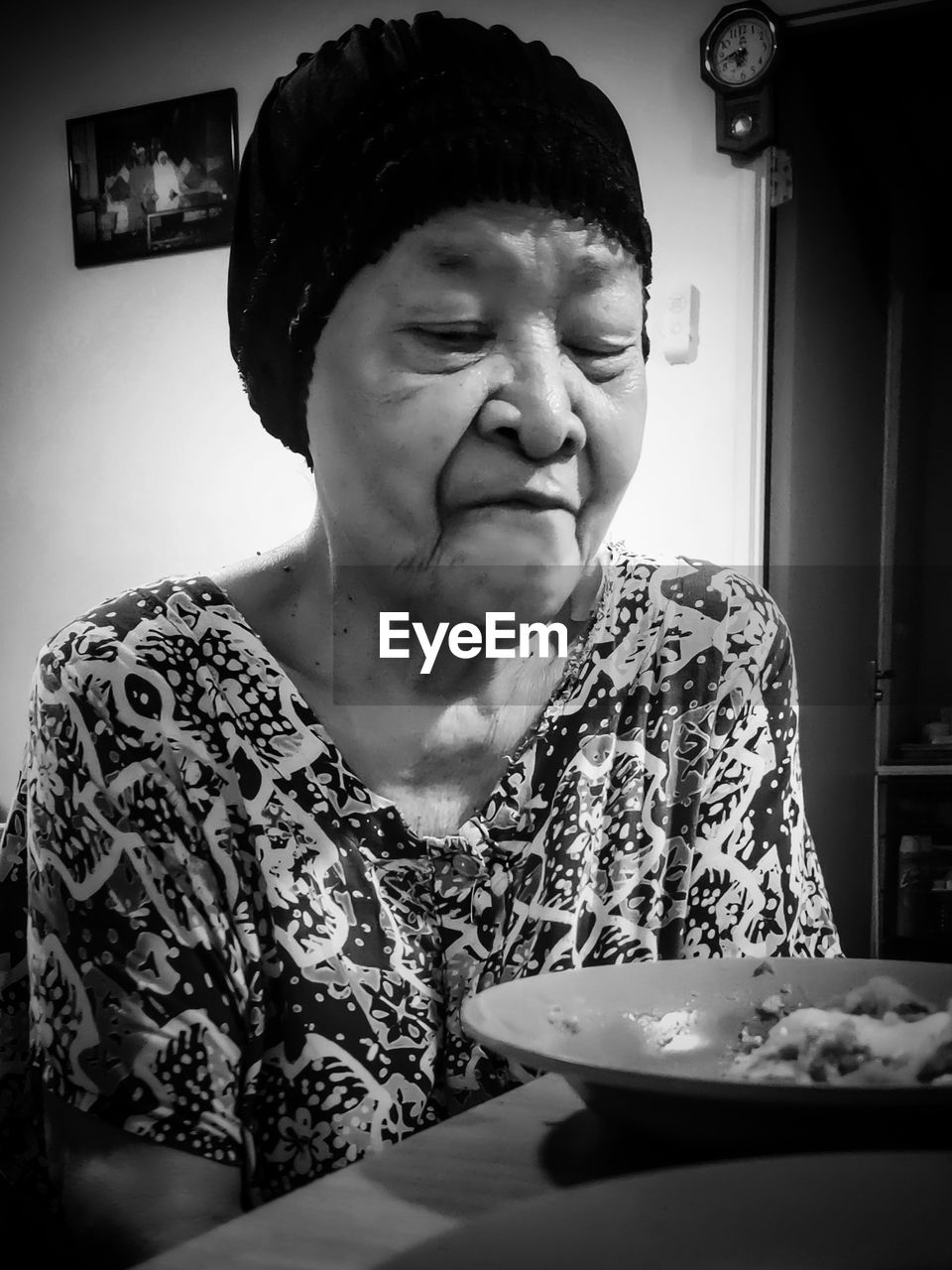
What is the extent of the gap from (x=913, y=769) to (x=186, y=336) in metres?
1.89

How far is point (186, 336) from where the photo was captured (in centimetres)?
203

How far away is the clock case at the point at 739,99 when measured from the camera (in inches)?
74.7

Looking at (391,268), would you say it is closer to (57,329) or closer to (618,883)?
(618,883)

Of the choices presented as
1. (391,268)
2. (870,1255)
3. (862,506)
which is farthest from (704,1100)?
(862,506)

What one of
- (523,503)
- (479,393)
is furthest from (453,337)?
(523,503)

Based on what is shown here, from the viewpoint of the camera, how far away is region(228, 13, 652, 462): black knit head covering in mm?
1069

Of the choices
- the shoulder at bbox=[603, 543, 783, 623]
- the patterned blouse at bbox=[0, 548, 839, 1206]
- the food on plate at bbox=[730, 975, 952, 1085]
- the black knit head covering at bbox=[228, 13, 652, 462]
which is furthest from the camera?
the shoulder at bbox=[603, 543, 783, 623]

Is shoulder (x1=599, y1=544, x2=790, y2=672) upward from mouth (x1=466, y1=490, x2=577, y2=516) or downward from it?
downward

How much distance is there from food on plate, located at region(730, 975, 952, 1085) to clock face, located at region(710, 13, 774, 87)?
1684 mm

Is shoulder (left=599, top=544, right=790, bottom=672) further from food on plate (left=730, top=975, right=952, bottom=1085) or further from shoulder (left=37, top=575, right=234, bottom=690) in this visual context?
food on plate (left=730, top=975, right=952, bottom=1085)

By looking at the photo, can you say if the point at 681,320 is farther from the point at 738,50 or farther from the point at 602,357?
the point at 602,357

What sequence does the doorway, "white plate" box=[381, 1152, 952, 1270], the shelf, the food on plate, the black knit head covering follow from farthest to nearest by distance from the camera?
1. the shelf
2. the doorway
3. the black knit head covering
4. the food on plate
5. "white plate" box=[381, 1152, 952, 1270]

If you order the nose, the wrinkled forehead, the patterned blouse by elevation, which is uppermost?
the wrinkled forehead

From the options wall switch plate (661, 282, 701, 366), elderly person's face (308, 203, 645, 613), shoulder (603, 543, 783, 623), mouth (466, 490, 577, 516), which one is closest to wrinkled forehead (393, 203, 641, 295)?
elderly person's face (308, 203, 645, 613)
